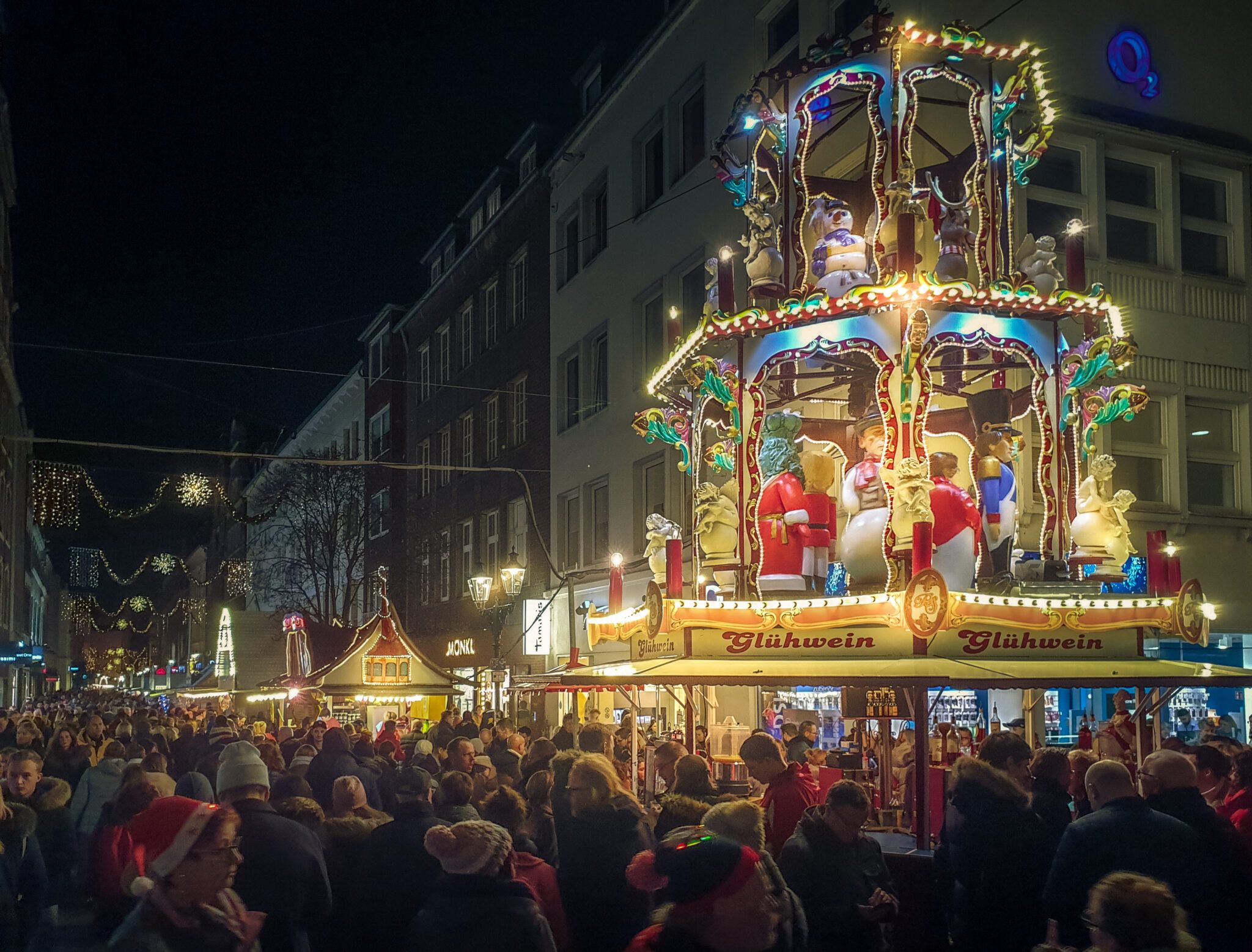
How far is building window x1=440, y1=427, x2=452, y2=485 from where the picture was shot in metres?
41.1

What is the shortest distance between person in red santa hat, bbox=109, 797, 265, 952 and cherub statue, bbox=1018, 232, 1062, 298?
1073 centimetres

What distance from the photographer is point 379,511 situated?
47.2m

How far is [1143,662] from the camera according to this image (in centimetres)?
1238

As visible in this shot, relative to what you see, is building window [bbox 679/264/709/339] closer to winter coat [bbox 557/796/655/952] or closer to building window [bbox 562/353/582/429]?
building window [bbox 562/353/582/429]

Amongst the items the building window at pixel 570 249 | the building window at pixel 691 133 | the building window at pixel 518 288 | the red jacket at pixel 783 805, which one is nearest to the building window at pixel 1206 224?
the building window at pixel 691 133

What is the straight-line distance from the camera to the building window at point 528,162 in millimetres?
35094

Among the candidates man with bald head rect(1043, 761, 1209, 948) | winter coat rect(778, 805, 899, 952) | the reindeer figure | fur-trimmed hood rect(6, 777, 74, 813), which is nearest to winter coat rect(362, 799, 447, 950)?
winter coat rect(778, 805, 899, 952)

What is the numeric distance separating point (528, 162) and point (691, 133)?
441 inches

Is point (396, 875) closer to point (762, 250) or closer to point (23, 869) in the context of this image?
point (23, 869)

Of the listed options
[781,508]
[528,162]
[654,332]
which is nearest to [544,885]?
[781,508]

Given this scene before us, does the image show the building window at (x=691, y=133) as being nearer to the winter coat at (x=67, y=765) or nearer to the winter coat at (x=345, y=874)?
the winter coat at (x=67, y=765)

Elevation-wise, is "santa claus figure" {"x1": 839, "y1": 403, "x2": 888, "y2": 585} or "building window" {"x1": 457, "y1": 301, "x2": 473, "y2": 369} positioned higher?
"building window" {"x1": 457, "y1": 301, "x2": 473, "y2": 369}

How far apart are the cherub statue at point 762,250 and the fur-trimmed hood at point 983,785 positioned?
320 inches

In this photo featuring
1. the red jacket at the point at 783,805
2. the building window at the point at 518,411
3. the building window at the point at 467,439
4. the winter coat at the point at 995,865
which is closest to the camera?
the winter coat at the point at 995,865
